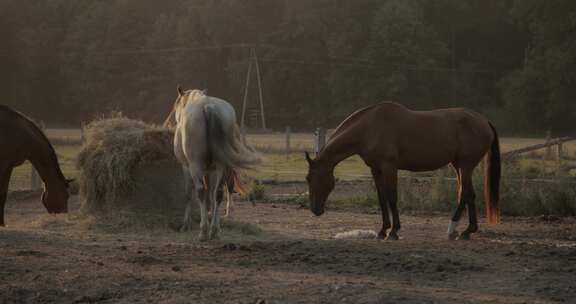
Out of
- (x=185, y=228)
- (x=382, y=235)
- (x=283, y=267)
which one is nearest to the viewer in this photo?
(x=283, y=267)

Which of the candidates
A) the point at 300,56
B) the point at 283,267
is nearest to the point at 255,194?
the point at 283,267

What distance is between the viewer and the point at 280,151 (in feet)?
112

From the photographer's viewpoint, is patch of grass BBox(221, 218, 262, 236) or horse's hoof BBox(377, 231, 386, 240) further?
patch of grass BBox(221, 218, 262, 236)

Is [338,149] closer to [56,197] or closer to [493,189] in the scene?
[493,189]

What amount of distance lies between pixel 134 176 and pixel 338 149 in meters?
2.77

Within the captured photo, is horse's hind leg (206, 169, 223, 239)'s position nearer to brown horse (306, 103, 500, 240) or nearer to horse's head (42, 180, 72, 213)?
brown horse (306, 103, 500, 240)

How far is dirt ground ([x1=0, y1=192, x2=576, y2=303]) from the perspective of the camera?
22.9 feet

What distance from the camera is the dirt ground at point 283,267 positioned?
6988 millimetres

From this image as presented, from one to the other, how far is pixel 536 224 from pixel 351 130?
361 cm

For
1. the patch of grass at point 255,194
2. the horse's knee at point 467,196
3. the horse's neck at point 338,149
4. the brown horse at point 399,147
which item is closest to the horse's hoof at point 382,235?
the brown horse at point 399,147

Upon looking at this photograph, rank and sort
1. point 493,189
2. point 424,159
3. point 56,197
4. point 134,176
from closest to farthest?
point 424,159 → point 493,189 → point 134,176 → point 56,197

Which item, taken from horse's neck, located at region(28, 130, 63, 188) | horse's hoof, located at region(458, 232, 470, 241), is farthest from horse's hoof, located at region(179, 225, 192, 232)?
horse's hoof, located at region(458, 232, 470, 241)

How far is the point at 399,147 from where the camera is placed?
35.9 ft

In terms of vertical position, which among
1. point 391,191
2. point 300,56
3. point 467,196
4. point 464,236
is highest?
point 300,56
